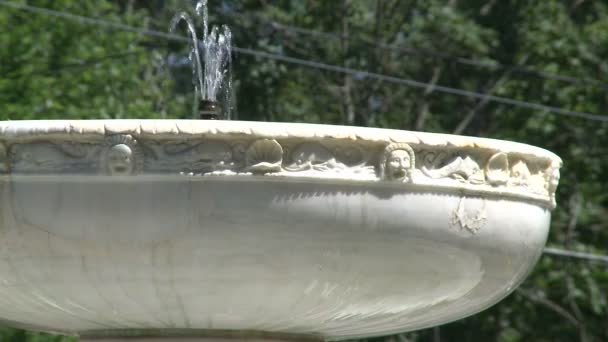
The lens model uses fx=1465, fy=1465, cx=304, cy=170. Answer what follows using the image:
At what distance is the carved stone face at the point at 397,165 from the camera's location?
16.9 feet

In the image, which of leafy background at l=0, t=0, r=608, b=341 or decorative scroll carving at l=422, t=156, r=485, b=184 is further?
leafy background at l=0, t=0, r=608, b=341

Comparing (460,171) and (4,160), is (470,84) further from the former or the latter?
(4,160)

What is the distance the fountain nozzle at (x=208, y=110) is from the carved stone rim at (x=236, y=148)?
36.8 inches

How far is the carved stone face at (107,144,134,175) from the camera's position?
498 centimetres

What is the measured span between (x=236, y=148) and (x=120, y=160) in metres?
0.40

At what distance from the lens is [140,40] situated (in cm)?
1775

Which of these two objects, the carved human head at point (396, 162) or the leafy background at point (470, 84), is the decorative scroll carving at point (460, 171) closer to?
the carved human head at point (396, 162)

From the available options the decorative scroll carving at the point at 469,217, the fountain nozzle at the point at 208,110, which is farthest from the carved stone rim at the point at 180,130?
the fountain nozzle at the point at 208,110

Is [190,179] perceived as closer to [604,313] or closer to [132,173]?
[132,173]

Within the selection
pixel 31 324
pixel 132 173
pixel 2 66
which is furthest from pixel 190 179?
pixel 2 66

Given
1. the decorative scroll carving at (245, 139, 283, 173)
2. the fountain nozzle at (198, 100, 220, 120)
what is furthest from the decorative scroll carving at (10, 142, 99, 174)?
the fountain nozzle at (198, 100, 220, 120)

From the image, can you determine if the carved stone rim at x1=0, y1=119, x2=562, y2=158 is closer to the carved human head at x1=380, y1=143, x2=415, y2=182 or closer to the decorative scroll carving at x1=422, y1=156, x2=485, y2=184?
the carved human head at x1=380, y1=143, x2=415, y2=182

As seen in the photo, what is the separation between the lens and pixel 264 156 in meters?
5.04

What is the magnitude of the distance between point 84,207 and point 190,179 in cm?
38
